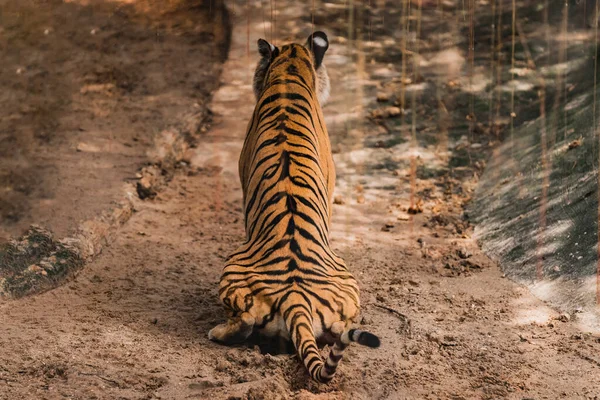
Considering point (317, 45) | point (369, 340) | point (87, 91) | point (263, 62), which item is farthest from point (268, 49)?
point (87, 91)

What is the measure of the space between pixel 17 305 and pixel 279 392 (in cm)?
226

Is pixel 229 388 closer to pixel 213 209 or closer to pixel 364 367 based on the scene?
pixel 364 367

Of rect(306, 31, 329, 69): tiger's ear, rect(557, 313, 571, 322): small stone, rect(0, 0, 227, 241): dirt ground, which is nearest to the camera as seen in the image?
rect(557, 313, 571, 322): small stone

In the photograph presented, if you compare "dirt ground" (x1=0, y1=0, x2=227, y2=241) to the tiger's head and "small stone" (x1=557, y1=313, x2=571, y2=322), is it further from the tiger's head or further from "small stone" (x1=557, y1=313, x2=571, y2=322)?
"small stone" (x1=557, y1=313, x2=571, y2=322)

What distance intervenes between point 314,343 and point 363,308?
4.72ft

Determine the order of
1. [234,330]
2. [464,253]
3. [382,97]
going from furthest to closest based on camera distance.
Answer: [382,97] < [464,253] < [234,330]

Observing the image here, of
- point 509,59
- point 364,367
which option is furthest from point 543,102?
point 364,367

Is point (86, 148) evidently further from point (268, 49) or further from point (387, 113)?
point (387, 113)

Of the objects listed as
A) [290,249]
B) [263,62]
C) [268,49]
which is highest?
[268,49]

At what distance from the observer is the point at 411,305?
5910 millimetres

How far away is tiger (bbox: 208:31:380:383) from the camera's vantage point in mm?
4660

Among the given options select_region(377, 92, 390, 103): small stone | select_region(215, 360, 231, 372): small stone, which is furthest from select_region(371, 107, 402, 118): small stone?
select_region(215, 360, 231, 372): small stone

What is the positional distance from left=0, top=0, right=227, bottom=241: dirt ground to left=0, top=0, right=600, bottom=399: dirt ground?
0.51m

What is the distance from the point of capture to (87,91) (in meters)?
9.38
